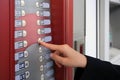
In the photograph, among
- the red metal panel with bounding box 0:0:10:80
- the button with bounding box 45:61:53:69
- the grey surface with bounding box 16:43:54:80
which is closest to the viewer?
the red metal panel with bounding box 0:0:10:80

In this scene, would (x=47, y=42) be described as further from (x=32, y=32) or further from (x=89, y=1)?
(x=89, y=1)

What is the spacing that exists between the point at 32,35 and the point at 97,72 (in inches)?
10.9

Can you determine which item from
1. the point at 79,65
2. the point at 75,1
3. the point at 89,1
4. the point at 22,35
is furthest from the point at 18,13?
the point at 89,1

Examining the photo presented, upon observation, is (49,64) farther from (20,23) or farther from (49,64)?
(20,23)

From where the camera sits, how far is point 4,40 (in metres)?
0.52

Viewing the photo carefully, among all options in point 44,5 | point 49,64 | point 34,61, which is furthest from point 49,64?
point 44,5

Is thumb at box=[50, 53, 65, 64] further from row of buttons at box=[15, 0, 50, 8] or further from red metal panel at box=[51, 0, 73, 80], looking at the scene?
row of buttons at box=[15, 0, 50, 8]

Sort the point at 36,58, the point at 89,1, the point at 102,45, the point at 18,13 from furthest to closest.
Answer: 1. the point at 102,45
2. the point at 89,1
3. the point at 36,58
4. the point at 18,13

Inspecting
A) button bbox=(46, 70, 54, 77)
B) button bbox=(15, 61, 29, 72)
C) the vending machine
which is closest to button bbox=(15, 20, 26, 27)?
the vending machine

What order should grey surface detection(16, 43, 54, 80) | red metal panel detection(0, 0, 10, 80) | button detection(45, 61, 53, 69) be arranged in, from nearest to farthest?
red metal panel detection(0, 0, 10, 80) → grey surface detection(16, 43, 54, 80) → button detection(45, 61, 53, 69)

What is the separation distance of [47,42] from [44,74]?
0.11 metres

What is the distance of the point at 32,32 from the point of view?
66cm

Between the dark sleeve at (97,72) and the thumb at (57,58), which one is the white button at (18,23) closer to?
the thumb at (57,58)

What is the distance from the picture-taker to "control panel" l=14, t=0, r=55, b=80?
0.59m
